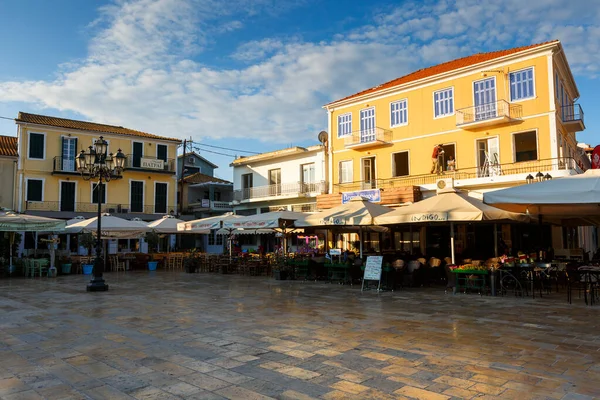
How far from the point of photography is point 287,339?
20.8 feet

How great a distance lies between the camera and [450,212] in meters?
10.8

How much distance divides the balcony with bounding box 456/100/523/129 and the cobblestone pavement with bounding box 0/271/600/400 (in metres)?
10.4

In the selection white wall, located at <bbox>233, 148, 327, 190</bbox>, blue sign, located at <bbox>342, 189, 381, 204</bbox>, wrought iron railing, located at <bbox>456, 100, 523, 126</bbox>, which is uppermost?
wrought iron railing, located at <bbox>456, 100, 523, 126</bbox>

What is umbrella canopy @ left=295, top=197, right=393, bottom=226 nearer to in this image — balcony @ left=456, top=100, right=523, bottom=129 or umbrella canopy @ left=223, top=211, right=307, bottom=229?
umbrella canopy @ left=223, top=211, right=307, bottom=229

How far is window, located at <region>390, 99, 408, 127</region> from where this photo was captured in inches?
875

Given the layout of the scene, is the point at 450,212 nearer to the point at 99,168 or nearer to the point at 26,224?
the point at 99,168

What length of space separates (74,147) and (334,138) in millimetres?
18516

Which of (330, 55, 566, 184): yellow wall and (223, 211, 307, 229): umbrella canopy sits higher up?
(330, 55, 566, 184): yellow wall

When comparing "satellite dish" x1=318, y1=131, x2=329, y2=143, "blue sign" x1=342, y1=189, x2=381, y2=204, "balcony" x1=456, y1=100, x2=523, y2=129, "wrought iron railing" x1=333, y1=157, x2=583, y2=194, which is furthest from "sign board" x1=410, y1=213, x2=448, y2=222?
"satellite dish" x1=318, y1=131, x2=329, y2=143

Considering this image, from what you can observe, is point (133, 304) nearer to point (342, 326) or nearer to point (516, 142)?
point (342, 326)

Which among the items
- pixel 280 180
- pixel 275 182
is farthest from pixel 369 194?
pixel 275 182

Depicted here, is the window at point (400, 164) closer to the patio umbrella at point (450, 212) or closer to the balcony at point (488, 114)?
the balcony at point (488, 114)

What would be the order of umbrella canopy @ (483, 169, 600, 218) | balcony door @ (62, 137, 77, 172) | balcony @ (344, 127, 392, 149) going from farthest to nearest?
balcony door @ (62, 137, 77, 172), balcony @ (344, 127, 392, 149), umbrella canopy @ (483, 169, 600, 218)

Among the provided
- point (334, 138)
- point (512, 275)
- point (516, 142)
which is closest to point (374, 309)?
point (512, 275)
